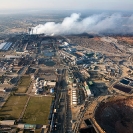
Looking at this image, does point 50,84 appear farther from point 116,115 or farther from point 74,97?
point 116,115

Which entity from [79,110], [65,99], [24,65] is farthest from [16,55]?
[79,110]

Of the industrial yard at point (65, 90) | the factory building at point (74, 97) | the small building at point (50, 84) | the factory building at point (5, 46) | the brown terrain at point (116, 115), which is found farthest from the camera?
the factory building at point (5, 46)

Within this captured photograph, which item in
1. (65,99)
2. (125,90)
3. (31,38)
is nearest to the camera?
(65,99)

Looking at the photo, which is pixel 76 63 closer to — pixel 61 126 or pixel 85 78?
pixel 85 78

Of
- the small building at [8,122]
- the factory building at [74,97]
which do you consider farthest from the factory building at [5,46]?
the small building at [8,122]

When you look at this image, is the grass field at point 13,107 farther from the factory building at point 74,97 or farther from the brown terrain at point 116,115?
the brown terrain at point 116,115

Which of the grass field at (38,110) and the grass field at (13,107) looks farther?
the grass field at (13,107)

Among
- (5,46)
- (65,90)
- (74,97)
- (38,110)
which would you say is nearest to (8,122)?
(38,110)
